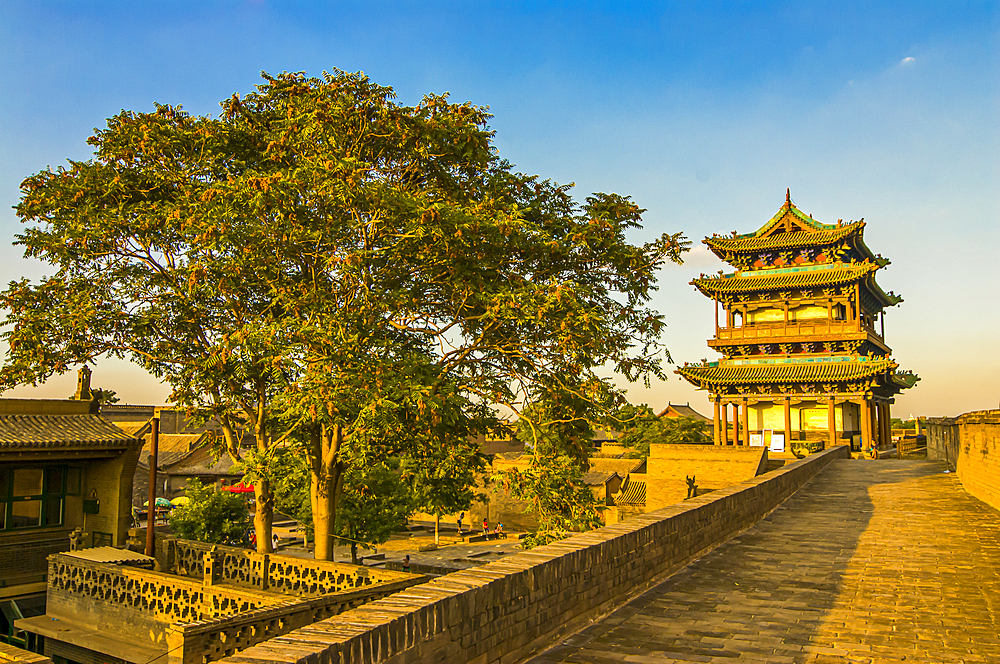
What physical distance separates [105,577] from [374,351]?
7.80 meters

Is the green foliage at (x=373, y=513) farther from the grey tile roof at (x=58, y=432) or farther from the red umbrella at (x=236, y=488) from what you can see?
the grey tile roof at (x=58, y=432)

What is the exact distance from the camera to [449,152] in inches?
608

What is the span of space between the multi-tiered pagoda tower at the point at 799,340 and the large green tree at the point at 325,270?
121 feet

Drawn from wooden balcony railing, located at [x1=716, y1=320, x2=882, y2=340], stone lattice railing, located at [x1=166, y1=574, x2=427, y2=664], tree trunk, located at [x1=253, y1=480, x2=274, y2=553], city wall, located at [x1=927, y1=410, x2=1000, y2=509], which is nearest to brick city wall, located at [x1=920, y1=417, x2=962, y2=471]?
city wall, located at [x1=927, y1=410, x2=1000, y2=509]

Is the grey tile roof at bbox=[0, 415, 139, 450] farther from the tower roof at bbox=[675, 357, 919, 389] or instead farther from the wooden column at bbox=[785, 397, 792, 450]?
the wooden column at bbox=[785, 397, 792, 450]

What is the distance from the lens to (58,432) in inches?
800

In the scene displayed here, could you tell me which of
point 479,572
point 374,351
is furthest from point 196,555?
point 479,572

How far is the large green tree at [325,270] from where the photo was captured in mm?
12438

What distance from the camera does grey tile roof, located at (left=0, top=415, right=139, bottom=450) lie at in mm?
19016

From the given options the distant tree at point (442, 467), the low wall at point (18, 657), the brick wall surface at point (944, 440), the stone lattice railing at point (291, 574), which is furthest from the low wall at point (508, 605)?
the brick wall surface at point (944, 440)

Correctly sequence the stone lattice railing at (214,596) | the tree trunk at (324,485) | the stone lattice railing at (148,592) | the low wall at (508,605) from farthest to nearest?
the tree trunk at (324,485) < the stone lattice railing at (148,592) < the stone lattice railing at (214,596) < the low wall at (508,605)

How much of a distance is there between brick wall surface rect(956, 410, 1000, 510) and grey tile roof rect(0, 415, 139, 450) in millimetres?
23545

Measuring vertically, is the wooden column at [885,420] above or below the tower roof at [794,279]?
below

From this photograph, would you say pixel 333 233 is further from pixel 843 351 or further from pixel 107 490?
pixel 843 351
